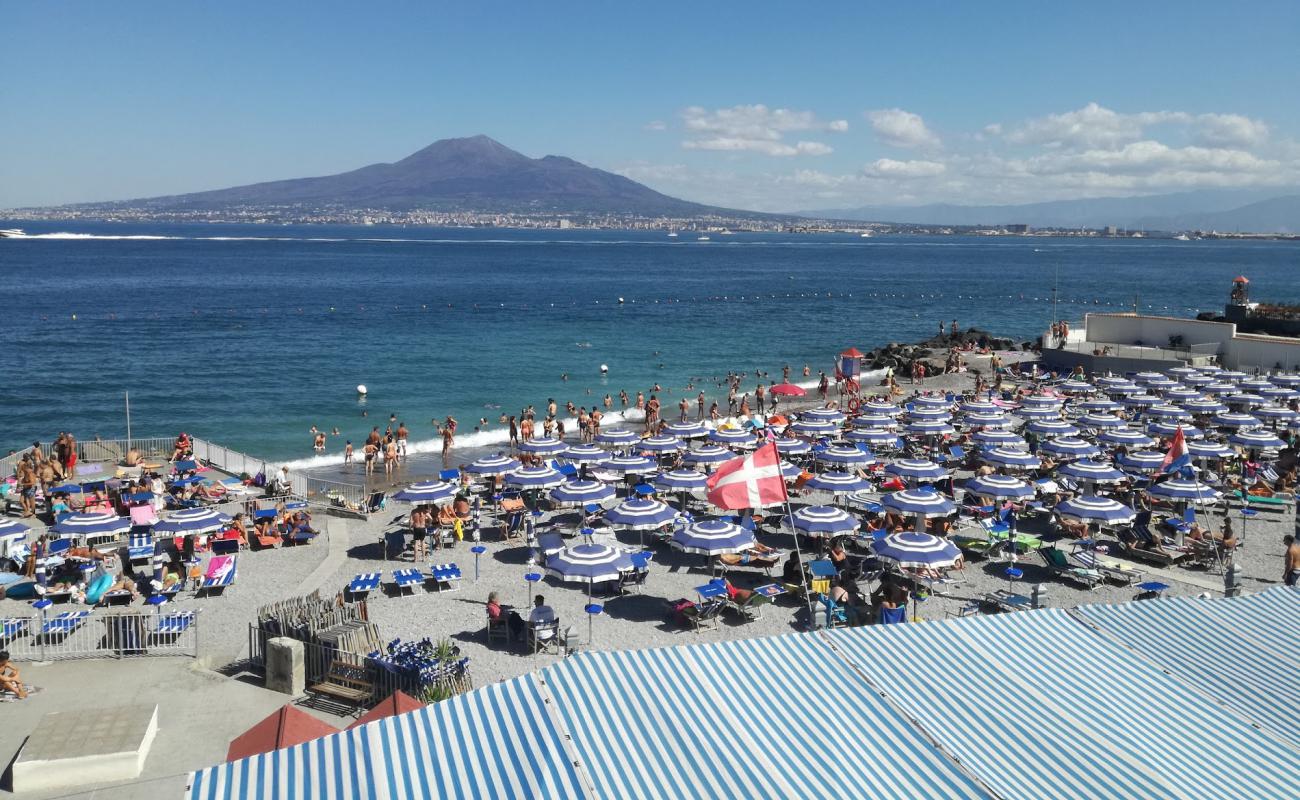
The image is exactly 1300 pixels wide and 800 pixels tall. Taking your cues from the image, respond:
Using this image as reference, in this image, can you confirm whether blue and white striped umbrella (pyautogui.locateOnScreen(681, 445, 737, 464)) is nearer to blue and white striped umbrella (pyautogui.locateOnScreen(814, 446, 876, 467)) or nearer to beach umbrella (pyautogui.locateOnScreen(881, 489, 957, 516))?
blue and white striped umbrella (pyautogui.locateOnScreen(814, 446, 876, 467))

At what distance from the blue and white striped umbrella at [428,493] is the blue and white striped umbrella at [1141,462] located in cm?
1476

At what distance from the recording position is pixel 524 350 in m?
56.0

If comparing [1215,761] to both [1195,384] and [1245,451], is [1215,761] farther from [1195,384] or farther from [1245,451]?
[1195,384]

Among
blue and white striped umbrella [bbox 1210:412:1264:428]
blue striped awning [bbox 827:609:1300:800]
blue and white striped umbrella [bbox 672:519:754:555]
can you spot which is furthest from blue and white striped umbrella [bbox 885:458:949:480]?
blue striped awning [bbox 827:609:1300:800]

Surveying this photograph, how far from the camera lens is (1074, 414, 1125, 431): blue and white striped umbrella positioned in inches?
962

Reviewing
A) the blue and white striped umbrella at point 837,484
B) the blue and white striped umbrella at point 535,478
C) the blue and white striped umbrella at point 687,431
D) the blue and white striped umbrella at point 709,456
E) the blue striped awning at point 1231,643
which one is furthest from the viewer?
the blue and white striped umbrella at point 687,431

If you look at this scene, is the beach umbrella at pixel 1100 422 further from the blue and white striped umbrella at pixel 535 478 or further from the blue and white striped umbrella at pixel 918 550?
the blue and white striped umbrella at pixel 535 478

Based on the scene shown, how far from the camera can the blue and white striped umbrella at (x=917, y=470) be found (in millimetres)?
19922

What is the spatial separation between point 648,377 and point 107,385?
25.3 meters

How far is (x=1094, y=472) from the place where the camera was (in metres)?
19.8

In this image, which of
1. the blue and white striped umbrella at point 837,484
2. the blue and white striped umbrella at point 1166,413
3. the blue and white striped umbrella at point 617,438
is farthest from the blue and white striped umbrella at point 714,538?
the blue and white striped umbrella at point 1166,413

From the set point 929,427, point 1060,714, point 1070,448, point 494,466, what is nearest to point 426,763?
point 1060,714

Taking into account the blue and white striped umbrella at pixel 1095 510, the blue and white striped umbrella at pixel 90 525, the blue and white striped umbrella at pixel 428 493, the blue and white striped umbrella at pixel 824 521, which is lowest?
the blue and white striped umbrella at pixel 90 525

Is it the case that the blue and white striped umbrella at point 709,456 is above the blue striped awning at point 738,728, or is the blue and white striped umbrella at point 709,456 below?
below
